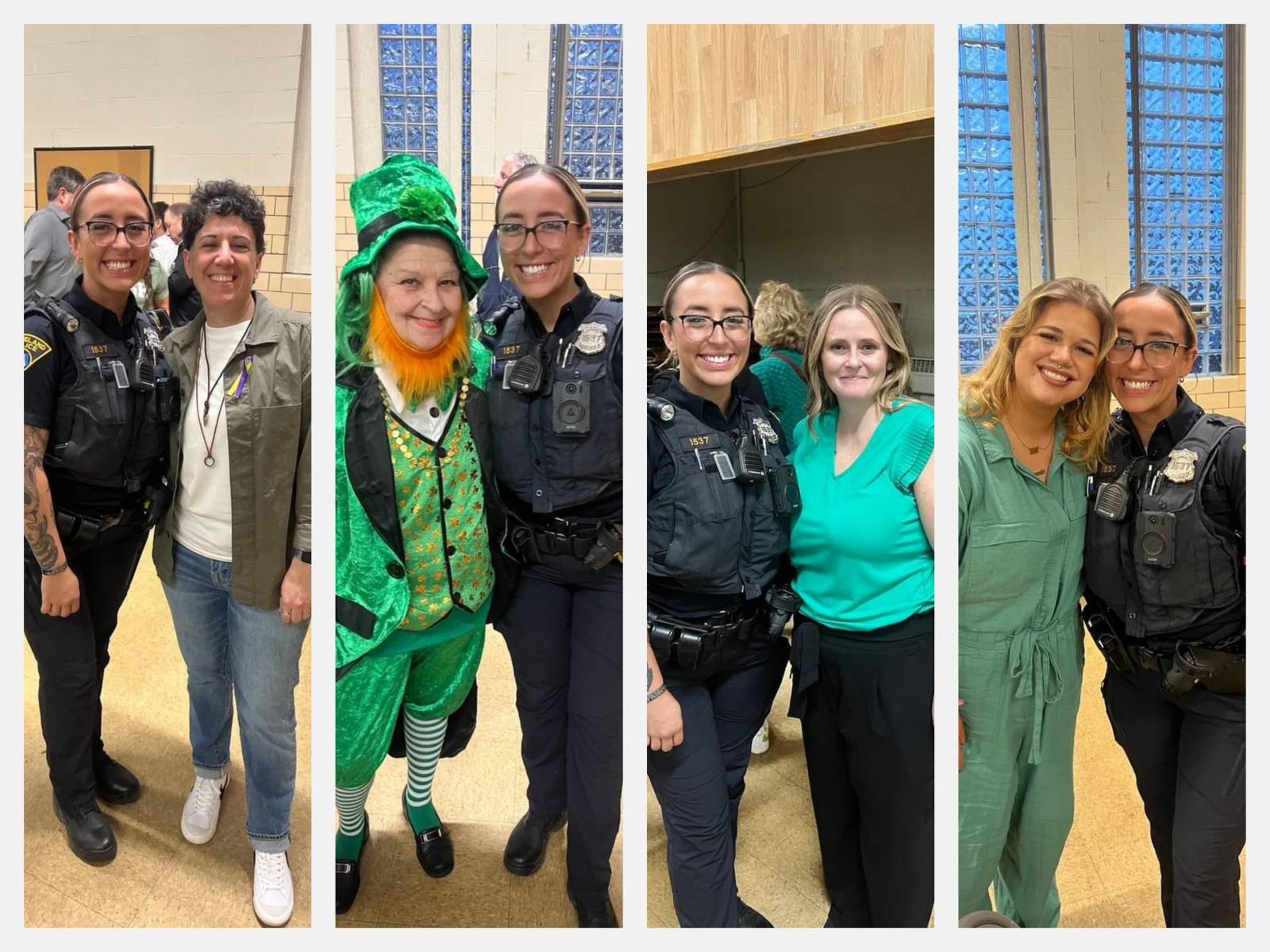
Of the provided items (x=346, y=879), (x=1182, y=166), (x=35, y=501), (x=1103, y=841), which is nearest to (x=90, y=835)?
(x=346, y=879)

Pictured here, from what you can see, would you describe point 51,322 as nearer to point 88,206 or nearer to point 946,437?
point 88,206

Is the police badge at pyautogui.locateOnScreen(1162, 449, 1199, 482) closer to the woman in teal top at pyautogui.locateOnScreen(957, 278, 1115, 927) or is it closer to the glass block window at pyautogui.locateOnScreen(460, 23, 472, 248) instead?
the woman in teal top at pyautogui.locateOnScreen(957, 278, 1115, 927)

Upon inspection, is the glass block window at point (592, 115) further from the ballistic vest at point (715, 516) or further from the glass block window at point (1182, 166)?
the glass block window at point (1182, 166)

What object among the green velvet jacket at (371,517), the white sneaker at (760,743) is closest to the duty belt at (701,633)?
the white sneaker at (760,743)

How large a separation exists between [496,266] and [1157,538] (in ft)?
4.64

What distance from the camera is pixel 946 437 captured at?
197cm

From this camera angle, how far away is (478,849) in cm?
211

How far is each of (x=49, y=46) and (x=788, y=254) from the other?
1542 millimetres

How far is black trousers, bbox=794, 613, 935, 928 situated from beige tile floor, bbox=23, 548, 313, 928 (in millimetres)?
1113

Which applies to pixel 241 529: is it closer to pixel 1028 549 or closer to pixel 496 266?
pixel 496 266

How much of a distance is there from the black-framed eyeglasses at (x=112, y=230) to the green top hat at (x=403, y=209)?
43 centimetres

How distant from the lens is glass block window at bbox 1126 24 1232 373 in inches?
79.3

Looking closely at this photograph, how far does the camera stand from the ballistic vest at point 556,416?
6.48 feet

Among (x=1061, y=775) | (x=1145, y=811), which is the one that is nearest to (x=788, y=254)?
(x=1061, y=775)
